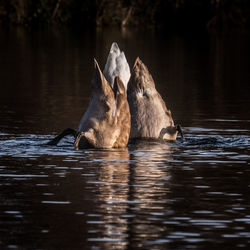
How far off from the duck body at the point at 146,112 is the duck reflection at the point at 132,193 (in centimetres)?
36

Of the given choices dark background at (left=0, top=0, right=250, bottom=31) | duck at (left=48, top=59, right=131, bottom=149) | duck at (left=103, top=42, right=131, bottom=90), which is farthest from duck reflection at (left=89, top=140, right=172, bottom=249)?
dark background at (left=0, top=0, right=250, bottom=31)

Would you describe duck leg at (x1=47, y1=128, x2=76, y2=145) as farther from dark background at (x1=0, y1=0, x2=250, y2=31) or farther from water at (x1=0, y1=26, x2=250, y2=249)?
dark background at (x1=0, y1=0, x2=250, y2=31)

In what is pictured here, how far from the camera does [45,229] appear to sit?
8883 mm

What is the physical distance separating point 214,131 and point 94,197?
5.91 metres

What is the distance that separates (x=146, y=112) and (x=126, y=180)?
3.49 meters

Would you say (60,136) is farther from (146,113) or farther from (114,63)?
(146,113)

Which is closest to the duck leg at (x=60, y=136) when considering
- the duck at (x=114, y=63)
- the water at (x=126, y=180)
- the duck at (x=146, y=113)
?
the water at (x=126, y=180)

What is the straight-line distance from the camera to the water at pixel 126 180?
344 inches

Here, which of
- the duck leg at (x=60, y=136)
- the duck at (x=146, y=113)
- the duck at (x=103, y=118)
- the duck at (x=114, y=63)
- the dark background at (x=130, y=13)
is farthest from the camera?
the dark background at (x=130, y=13)

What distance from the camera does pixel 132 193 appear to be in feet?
34.5

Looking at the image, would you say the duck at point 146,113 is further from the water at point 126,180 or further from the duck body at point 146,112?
the water at point 126,180

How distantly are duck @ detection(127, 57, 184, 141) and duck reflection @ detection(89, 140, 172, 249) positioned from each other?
36 cm

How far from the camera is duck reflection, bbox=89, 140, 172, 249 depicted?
8812 mm

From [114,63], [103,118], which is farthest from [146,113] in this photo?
[103,118]
